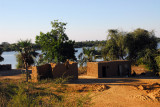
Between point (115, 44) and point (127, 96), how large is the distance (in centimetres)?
1774

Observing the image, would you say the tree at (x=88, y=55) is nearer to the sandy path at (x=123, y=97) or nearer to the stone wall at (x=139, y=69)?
the stone wall at (x=139, y=69)

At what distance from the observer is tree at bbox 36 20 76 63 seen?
28.0 meters

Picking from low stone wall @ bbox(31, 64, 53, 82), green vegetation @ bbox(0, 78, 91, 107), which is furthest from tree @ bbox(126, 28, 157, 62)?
green vegetation @ bbox(0, 78, 91, 107)

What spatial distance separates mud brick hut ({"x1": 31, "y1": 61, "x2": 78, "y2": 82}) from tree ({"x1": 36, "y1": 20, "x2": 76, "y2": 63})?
7.74 meters

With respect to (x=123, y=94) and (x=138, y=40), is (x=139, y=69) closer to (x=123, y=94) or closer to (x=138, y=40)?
(x=138, y=40)

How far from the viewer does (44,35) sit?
29.4 meters

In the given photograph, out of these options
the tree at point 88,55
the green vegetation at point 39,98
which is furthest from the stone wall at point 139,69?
the green vegetation at point 39,98

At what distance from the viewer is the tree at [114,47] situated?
102 feet

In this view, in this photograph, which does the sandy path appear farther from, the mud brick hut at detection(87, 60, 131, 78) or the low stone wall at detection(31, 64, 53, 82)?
the low stone wall at detection(31, 64, 53, 82)

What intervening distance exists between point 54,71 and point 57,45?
9.25 m

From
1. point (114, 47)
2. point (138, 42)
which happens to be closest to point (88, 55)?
point (114, 47)

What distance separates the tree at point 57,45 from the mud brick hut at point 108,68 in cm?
647

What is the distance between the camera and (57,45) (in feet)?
90.5

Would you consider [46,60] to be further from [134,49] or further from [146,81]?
[146,81]
